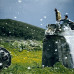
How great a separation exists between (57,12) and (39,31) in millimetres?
59669

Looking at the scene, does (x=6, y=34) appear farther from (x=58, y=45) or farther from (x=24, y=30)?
(x=58, y=45)

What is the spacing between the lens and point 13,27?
6469 centimetres

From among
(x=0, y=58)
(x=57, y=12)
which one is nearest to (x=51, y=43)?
(x=57, y=12)

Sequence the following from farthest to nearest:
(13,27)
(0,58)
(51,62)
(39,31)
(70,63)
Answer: (39,31) → (13,27) → (51,62) → (70,63) → (0,58)

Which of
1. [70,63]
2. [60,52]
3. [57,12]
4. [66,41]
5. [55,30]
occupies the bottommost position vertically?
[70,63]

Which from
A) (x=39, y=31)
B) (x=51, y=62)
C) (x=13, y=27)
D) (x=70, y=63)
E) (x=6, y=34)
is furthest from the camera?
(x=39, y=31)

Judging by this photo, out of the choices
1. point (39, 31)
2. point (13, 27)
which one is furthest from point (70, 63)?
point (39, 31)

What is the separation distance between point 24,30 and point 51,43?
55061 mm

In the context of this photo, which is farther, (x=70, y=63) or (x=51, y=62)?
(x=51, y=62)

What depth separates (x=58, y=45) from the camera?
37.3ft

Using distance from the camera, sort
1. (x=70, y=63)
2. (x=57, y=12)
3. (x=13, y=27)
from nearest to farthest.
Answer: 1. (x=70, y=63)
2. (x=57, y=12)
3. (x=13, y=27)

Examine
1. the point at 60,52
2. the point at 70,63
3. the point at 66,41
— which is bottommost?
the point at 70,63

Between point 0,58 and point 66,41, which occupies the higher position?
point 66,41

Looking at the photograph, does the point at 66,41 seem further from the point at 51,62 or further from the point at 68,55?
the point at 51,62
